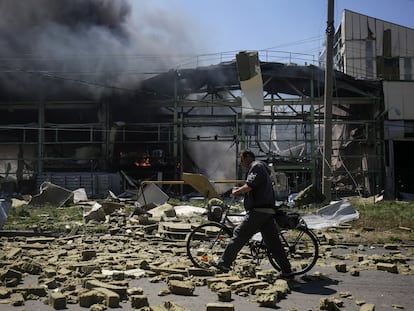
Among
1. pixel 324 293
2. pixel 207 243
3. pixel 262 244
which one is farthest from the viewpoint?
pixel 207 243

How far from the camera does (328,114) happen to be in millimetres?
14586

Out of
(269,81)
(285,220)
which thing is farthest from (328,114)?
(269,81)

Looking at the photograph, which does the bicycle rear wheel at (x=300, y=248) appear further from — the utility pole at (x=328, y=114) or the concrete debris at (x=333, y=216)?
the utility pole at (x=328, y=114)

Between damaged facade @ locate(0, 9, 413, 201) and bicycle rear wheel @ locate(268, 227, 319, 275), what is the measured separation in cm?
1715

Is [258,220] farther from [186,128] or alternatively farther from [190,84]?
[190,84]

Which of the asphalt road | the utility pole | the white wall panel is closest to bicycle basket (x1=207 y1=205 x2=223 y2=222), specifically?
the asphalt road

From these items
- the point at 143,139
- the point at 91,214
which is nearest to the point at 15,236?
the point at 91,214

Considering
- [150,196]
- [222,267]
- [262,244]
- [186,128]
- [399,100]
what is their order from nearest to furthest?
[222,267] < [262,244] < [150,196] < [399,100] < [186,128]

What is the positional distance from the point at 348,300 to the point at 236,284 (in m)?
1.20

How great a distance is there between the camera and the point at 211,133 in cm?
2619

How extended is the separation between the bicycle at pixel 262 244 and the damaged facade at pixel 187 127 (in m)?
17.3

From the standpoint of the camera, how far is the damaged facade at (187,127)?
2477 centimetres

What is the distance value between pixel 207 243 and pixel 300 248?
1.40 metres

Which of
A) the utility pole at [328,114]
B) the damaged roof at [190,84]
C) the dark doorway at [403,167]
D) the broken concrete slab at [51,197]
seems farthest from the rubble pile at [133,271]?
the dark doorway at [403,167]
